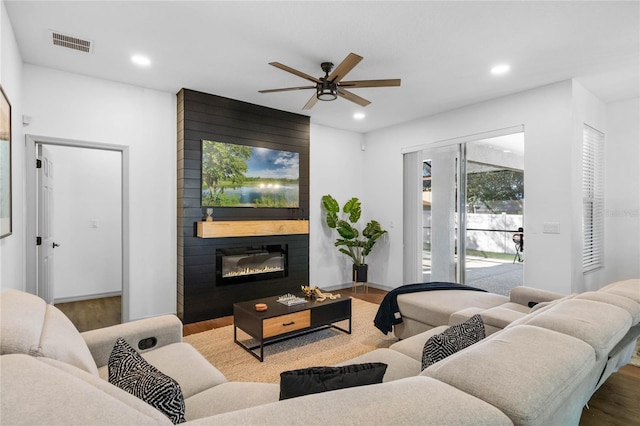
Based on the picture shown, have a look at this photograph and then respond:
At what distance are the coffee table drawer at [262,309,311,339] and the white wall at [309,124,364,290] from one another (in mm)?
2325

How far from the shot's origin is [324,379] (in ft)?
3.73

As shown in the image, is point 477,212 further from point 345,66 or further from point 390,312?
point 345,66

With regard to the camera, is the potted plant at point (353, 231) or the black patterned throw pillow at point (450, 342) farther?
the potted plant at point (353, 231)

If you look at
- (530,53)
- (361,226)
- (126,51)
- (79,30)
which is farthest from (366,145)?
(79,30)

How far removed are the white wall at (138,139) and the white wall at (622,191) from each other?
18.7ft

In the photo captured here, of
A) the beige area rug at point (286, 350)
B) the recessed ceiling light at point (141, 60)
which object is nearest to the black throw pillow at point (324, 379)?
the beige area rug at point (286, 350)

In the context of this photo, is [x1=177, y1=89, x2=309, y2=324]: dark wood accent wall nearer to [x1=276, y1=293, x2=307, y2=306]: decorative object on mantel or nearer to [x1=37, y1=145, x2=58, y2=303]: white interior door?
[x1=276, y1=293, x2=307, y2=306]: decorative object on mantel

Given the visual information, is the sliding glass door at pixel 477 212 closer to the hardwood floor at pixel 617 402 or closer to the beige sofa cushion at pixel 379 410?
the hardwood floor at pixel 617 402

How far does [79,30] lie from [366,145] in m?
4.47

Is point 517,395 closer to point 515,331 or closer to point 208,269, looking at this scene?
point 515,331

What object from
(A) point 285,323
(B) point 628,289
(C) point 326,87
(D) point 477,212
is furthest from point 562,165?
(A) point 285,323

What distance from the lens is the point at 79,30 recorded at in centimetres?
279

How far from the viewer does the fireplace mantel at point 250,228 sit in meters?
4.09

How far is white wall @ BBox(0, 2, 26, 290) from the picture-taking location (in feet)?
7.97
